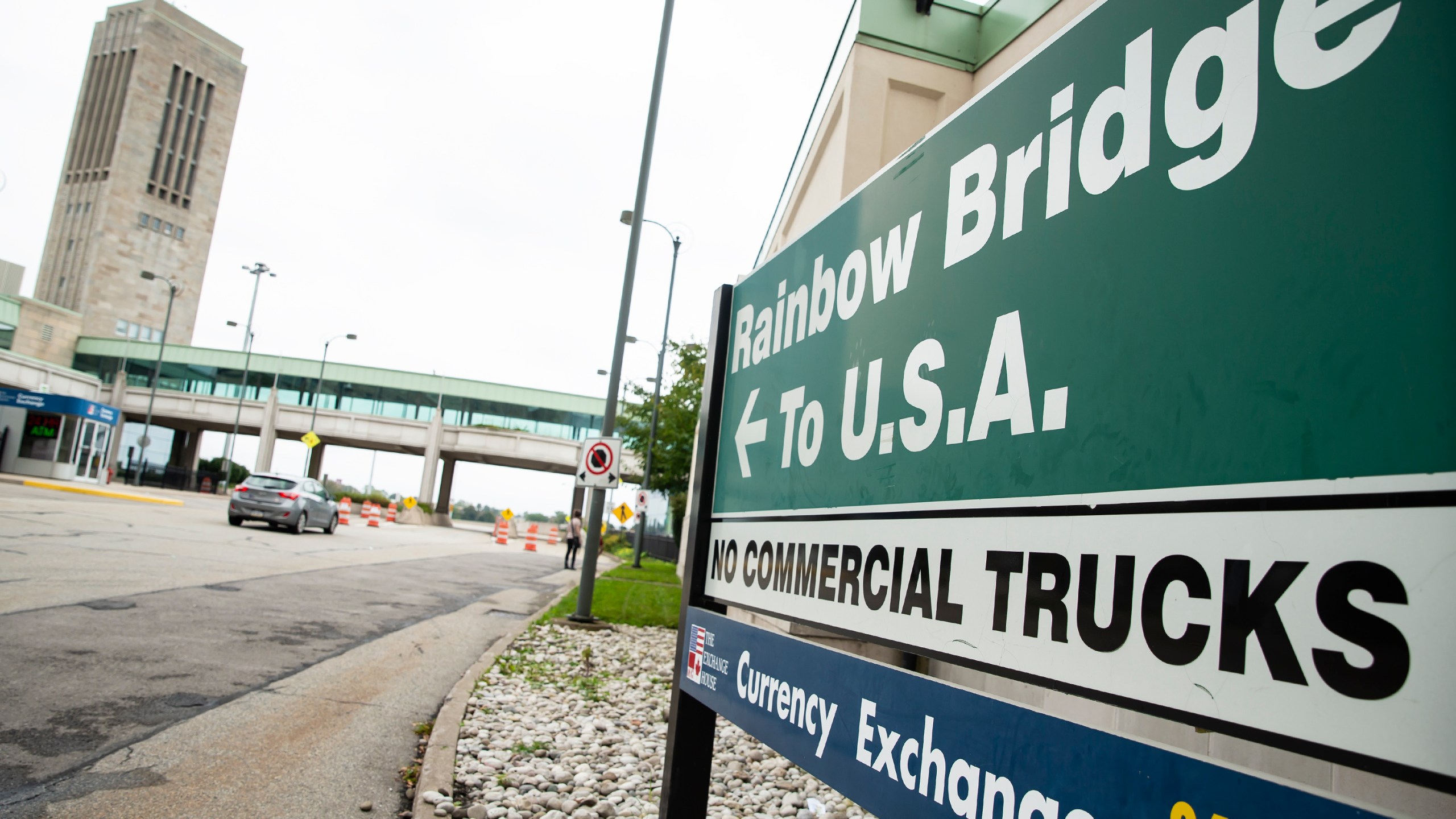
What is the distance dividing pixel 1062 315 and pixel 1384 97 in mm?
506

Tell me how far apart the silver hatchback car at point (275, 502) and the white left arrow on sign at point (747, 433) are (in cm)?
2113

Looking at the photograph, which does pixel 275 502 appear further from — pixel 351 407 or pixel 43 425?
pixel 351 407

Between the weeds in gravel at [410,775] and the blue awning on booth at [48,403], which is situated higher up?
the blue awning on booth at [48,403]

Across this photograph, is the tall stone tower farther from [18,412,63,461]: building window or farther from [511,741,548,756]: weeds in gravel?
[511,741,548,756]: weeds in gravel

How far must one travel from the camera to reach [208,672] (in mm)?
5828

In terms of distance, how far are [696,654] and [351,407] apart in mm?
59905

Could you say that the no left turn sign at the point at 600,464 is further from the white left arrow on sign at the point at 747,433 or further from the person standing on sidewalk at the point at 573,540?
the person standing on sidewalk at the point at 573,540

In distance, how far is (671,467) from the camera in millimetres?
28031

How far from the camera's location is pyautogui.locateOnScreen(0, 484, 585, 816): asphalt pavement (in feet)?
12.6

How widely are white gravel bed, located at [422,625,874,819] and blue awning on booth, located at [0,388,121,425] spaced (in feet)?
125

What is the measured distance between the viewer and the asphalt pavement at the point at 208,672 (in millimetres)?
3844

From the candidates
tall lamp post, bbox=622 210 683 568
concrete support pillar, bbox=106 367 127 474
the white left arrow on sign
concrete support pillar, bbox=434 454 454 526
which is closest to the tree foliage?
tall lamp post, bbox=622 210 683 568

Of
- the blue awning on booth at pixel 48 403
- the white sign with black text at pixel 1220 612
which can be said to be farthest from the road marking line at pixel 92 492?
the white sign with black text at pixel 1220 612

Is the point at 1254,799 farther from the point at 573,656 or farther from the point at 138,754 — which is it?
the point at 573,656
